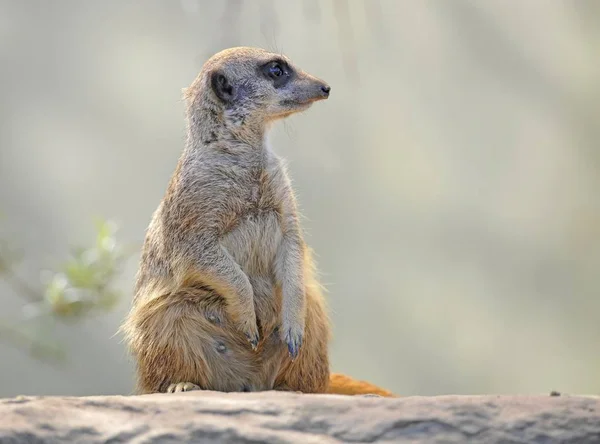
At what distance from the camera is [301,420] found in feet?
4.77

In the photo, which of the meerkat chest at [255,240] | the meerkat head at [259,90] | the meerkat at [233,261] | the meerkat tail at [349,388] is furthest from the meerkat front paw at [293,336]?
the meerkat head at [259,90]

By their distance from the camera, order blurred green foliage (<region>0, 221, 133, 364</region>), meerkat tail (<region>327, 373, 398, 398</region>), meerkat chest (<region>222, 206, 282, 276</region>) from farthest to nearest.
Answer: blurred green foliage (<region>0, 221, 133, 364</region>) → meerkat tail (<region>327, 373, 398, 398</region>) → meerkat chest (<region>222, 206, 282, 276</region>)

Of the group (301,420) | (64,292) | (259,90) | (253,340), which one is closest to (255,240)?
(253,340)

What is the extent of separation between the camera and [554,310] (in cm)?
384

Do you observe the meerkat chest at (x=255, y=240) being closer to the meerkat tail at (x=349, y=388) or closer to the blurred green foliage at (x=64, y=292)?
the meerkat tail at (x=349, y=388)

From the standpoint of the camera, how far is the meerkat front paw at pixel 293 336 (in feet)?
6.85

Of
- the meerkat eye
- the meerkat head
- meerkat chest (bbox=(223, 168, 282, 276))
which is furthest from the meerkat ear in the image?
meerkat chest (bbox=(223, 168, 282, 276))

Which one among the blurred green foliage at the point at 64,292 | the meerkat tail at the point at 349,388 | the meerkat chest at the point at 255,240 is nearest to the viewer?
the meerkat chest at the point at 255,240

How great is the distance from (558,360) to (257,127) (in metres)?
2.28

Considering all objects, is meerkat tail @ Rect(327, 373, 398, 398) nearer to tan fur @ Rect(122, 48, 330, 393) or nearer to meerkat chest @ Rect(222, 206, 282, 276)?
tan fur @ Rect(122, 48, 330, 393)

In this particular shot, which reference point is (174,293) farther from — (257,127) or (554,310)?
(554,310)

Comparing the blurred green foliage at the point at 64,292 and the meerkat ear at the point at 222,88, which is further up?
the meerkat ear at the point at 222,88

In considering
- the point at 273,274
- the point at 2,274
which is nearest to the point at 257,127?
the point at 273,274

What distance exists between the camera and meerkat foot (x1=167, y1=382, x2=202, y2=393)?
199 centimetres
